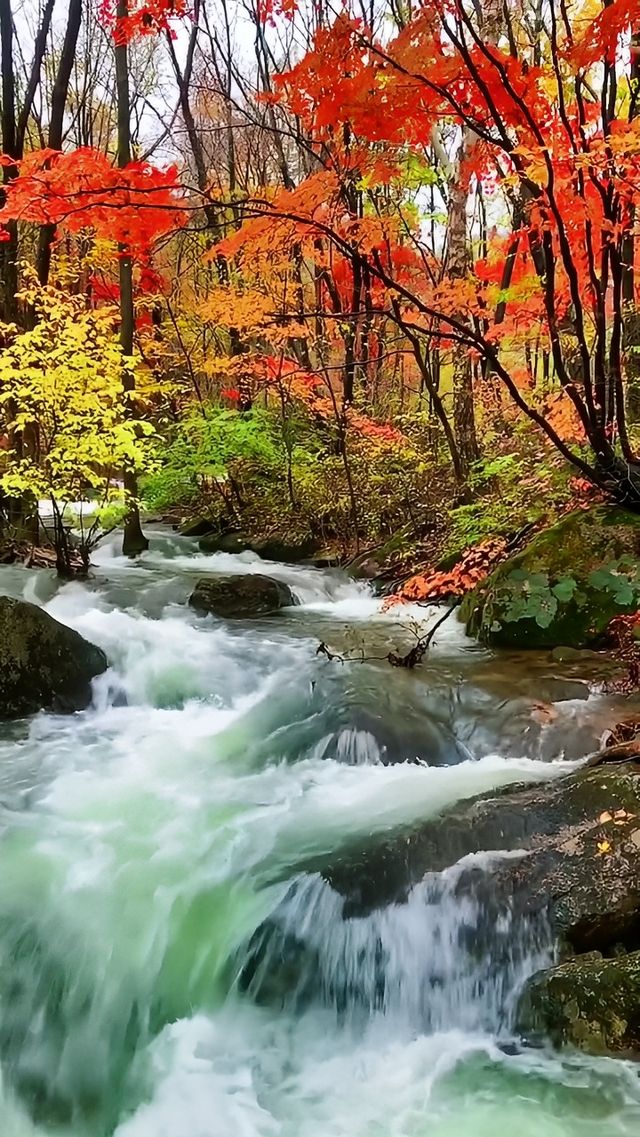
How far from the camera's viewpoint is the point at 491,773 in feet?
17.5

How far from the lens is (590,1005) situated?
10.9ft

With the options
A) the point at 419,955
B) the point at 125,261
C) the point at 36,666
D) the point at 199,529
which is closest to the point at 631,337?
the point at 125,261

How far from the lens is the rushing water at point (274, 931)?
3295 mm

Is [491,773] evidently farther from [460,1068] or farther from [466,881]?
[460,1068]

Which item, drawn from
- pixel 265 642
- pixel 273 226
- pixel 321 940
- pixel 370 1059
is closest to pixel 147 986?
pixel 321 940

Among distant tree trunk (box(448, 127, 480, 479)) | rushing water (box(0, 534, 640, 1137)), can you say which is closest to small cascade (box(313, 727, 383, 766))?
rushing water (box(0, 534, 640, 1137))

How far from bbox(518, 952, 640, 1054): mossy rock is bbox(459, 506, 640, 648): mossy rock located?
380cm

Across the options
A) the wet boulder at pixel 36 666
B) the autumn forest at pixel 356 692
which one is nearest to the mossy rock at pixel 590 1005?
the autumn forest at pixel 356 692

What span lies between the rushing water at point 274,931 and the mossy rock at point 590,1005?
0.09 metres

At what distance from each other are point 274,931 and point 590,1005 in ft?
5.11

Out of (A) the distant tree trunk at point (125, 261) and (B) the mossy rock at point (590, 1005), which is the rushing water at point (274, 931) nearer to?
(B) the mossy rock at point (590, 1005)

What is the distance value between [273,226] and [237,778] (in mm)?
4529

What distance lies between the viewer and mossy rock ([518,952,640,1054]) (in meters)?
3.23

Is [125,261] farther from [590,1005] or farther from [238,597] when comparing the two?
[590,1005]
